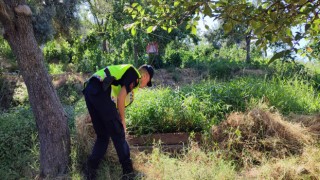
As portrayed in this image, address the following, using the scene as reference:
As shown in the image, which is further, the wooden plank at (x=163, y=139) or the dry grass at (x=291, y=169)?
the wooden plank at (x=163, y=139)

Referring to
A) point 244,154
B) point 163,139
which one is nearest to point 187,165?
point 244,154

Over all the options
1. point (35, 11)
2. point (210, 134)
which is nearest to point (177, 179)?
point (210, 134)

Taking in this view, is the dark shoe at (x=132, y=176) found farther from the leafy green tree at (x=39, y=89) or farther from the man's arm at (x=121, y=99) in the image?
the leafy green tree at (x=39, y=89)

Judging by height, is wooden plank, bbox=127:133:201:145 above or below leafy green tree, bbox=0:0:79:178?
below

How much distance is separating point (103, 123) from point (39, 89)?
98 cm

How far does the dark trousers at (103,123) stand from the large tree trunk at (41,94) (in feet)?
1.67

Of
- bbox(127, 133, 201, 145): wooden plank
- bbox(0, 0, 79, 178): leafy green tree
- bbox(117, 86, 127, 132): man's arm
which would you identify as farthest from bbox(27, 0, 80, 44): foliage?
bbox(117, 86, 127, 132): man's arm

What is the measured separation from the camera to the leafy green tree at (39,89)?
4359mm

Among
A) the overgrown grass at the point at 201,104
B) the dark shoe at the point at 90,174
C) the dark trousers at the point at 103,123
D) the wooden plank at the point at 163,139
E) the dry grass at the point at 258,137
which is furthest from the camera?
the overgrown grass at the point at 201,104

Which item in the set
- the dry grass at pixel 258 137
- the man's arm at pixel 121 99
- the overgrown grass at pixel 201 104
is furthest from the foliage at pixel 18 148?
the dry grass at pixel 258 137

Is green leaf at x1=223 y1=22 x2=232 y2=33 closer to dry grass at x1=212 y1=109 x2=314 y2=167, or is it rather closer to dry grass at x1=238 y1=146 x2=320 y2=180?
dry grass at x1=238 y1=146 x2=320 y2=180

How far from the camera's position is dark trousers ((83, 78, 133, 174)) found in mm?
4031

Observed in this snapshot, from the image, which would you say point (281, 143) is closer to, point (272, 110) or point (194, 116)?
point (272, 110)

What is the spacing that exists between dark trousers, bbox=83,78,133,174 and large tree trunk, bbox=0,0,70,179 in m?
0.51
